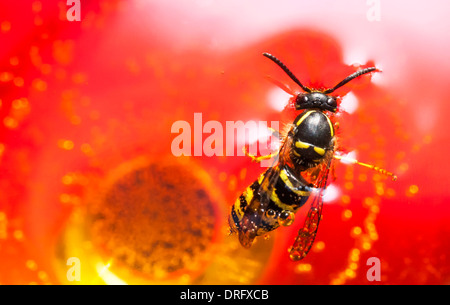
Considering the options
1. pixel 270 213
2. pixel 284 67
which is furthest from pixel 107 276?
pixel 284 67

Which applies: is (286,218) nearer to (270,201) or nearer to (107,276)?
(270,201)

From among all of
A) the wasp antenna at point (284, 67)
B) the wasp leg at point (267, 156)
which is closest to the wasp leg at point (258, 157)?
the wasp leg at point (267, 156)

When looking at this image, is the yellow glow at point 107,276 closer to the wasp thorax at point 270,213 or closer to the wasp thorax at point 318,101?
the wasp thorax at point 270,213

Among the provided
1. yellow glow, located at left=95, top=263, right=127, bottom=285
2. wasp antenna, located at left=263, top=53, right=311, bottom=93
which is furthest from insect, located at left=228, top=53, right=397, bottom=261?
yellow glow, located at left=95, top=263, right=127, bottom=285

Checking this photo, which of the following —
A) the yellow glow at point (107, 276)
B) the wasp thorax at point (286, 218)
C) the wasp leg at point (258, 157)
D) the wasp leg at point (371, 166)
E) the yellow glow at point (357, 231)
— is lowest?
the yellow glow at point (107, 276)

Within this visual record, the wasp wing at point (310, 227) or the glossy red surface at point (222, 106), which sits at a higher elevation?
the glossy red surface at point (222, 106)

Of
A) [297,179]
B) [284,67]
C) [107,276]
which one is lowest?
[107,276]

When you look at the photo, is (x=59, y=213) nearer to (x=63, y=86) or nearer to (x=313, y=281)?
(x=63, y=86)
